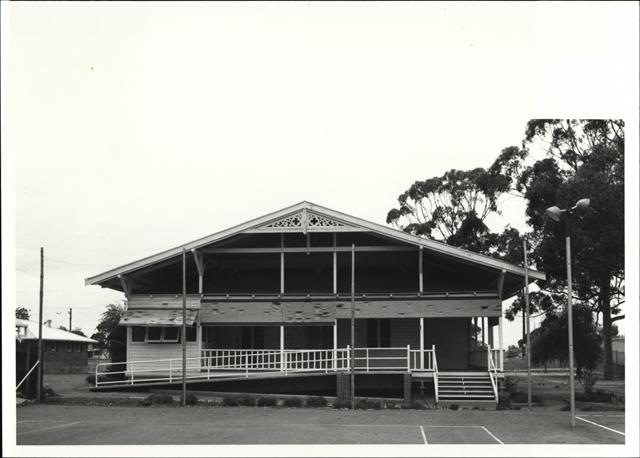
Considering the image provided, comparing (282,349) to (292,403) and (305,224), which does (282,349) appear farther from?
(305,224)

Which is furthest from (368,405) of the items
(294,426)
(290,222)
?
(290,222)

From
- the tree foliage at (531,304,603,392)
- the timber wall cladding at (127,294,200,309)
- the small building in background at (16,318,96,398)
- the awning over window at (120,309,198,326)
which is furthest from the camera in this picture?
the small building in background at (16,318,96,398)

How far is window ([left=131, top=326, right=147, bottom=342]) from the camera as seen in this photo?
2928cm

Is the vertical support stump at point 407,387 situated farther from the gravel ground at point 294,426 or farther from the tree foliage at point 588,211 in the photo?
the tree foliage at point 588,211

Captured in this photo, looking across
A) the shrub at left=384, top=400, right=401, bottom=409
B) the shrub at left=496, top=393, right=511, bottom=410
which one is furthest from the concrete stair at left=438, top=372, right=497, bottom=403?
the shrub at left=384, top=400, right=401, bottom=409

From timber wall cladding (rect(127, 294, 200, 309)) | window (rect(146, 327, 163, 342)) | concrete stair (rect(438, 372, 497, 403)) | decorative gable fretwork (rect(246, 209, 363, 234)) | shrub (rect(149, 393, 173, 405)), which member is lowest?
shrub (rect(149, 393, 173, 405))

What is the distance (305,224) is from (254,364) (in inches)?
206

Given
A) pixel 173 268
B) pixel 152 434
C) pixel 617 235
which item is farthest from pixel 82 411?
pixel 617 235

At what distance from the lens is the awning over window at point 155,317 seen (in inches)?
1121

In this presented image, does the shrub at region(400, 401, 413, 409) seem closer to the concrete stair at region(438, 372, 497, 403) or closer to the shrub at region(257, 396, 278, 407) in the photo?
the concrete stair at region(438, 372, 497, 403)

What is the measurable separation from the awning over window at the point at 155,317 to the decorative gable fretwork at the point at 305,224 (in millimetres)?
3753

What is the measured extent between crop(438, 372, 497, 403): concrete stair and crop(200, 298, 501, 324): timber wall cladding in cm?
222

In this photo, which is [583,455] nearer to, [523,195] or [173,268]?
[173,268]

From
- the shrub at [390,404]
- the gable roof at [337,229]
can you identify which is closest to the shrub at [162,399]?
the gable roof at [337,229]
